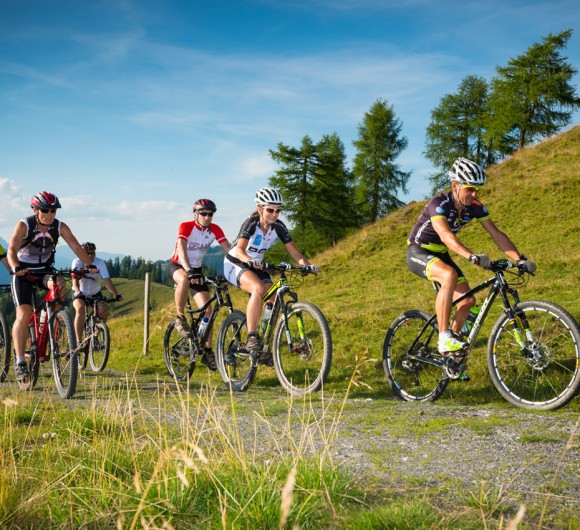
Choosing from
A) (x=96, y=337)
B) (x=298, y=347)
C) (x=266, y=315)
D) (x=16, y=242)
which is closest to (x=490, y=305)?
(x=298, y=347)

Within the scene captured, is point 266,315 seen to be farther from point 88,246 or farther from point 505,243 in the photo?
point 88,246

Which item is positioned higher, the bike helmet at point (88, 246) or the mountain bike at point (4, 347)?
the bike helmet at point (88, 246)

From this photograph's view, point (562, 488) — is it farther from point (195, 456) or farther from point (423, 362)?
point (423, 362)

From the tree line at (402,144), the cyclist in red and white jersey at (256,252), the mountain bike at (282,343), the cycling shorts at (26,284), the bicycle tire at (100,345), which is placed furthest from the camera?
the tree line at (402,144)

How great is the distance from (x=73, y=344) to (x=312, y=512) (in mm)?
5410

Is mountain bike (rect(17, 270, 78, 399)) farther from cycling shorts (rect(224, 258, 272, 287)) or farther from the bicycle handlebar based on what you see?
the bicycle handlebar

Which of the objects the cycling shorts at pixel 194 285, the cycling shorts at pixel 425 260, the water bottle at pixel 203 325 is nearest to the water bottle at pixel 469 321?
the cycling shorts at pixel 425 260

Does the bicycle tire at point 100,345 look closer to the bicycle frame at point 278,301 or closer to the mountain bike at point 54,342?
the mountain bike at point 54,342

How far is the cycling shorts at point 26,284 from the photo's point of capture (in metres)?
8.67

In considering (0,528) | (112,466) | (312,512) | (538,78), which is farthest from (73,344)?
(538,78)

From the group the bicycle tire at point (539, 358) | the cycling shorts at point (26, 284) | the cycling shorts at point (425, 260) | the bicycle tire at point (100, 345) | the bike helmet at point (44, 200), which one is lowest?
the bicycle tire at point (100, 345)

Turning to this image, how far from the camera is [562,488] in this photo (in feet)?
11.6

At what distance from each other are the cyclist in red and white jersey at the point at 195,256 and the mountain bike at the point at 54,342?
5.96 feet

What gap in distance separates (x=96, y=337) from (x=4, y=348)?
2.74 metres
